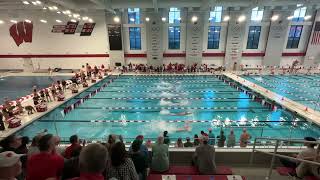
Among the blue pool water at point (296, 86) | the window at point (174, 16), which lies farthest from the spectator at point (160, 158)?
the window at point (174, 16)

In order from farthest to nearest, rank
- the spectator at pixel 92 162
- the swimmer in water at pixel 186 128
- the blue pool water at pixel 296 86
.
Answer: the blue pool water at pixel 296 86
the swimmer in water at pixel 186 128
the spectator at pixel 92 162

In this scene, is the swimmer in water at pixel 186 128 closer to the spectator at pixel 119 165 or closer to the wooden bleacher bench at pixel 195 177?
the wooden bleacher bench at pixel 195 177

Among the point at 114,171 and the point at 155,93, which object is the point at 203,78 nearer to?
the point at 155,93

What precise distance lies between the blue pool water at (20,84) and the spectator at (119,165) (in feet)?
34.7

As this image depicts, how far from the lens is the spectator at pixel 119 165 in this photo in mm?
1743

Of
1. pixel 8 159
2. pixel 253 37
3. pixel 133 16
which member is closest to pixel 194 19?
pixel 133 16

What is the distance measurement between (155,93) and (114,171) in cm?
963

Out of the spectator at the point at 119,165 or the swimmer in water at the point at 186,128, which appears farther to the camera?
the swimmer in water at the point at 186,128

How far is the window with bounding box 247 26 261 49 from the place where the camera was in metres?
16.9

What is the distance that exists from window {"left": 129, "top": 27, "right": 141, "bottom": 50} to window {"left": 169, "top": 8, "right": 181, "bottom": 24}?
115 inches

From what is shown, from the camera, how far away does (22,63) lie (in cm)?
1773

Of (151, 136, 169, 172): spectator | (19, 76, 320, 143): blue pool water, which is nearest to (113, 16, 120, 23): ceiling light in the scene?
(19, 76, 320, 143): blue pool water

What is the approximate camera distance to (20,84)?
1310cm

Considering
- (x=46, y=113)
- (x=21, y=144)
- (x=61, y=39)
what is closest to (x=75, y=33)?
(x=61, y=39)
